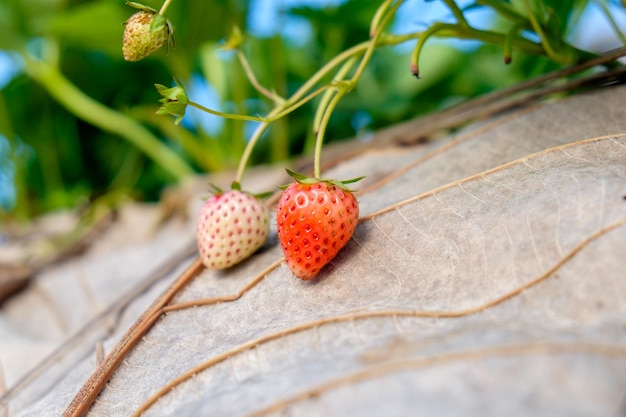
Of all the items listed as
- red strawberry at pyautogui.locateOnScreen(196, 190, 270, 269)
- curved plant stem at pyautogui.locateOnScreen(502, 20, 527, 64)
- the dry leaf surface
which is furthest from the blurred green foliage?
red strawberry at pyautogui.locateOnScreen(196, 190, 270, 269)

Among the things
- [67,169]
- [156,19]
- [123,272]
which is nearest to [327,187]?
[156,19]

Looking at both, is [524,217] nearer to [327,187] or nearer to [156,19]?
[327,187]

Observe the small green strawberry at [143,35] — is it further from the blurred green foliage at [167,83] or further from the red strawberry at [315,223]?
the blurred green foliage at [167,83]

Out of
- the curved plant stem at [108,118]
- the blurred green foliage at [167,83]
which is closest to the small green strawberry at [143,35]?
the blurred green foliage at [167,83]

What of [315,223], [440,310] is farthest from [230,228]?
Result: [440,310]

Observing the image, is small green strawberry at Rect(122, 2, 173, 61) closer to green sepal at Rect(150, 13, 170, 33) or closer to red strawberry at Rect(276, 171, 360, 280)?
green sepal at Rect(150, 13, 170, 33)
